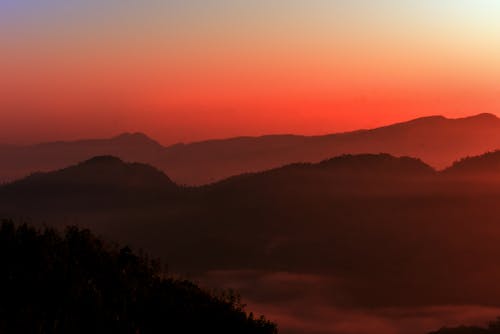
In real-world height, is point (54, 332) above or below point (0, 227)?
below

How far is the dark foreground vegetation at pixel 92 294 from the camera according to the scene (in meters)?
17.7

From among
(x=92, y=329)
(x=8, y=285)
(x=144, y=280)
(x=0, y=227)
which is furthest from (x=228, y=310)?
(x=0, y=227)

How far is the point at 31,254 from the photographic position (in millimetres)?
22469

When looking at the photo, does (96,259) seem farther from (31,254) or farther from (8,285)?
(8,285)

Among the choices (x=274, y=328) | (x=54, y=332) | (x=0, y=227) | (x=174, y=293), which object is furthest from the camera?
(x=0, y=227)

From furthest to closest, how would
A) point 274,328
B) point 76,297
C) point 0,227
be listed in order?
point 0,227 < point 274,328 < point 76,297

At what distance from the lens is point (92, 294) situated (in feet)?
62.5

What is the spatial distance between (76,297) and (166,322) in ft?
9.11

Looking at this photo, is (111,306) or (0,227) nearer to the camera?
(111,306)

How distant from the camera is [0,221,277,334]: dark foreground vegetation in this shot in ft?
58.1

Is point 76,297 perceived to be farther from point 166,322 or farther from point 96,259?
point 96,259

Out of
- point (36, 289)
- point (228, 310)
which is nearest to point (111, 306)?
point (36, 289)

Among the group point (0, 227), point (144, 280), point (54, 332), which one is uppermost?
point (0, 227)

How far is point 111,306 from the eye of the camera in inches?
757
